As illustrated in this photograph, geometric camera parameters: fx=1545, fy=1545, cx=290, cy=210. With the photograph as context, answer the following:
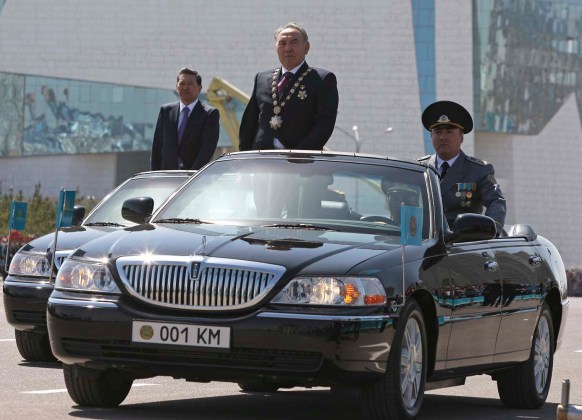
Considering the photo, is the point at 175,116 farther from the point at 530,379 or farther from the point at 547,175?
the point at 547,175

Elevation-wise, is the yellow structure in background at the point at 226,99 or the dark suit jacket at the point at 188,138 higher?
the yellow structure in background at the point at 226,99

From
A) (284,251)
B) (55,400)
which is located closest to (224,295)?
(284,251)

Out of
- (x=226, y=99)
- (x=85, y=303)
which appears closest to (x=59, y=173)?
(x=226, y=99)

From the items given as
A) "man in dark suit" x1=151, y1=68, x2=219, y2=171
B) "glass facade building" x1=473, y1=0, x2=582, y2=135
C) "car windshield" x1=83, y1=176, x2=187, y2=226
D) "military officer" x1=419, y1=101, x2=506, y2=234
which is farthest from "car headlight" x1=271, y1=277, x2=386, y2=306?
"glass facade building" x1=473, y1=0, x2=582, y2=135

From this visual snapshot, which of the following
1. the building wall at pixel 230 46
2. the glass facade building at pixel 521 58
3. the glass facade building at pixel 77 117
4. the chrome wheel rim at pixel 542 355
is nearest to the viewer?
the chrome wheel rim at pixel 542 355

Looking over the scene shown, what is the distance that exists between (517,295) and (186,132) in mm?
5337

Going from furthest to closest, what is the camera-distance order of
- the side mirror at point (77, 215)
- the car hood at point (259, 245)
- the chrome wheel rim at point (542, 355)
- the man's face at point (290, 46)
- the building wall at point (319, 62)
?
the building wall at point (319, 62) < the side mirror at point (77, 215) < the man's face at point (290, 46) < the chrome wheel rim at point (542, 355) < the car hood at point (259, 245)

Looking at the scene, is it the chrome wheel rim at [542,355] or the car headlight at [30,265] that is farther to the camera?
the car headlight at [30,265]

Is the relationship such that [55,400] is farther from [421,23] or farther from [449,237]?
[421,23]

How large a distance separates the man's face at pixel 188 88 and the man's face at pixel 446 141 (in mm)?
3359

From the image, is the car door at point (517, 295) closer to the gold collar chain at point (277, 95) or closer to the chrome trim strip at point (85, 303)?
the gold collar chain at point (277, 95)

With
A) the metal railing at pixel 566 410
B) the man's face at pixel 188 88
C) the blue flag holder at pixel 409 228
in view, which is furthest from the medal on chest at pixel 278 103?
the metal railing at pixel 566 410

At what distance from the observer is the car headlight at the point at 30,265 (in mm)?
11125

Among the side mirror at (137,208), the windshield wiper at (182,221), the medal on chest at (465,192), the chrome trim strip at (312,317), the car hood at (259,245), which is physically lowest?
the chrome trim strip at (312,317)
